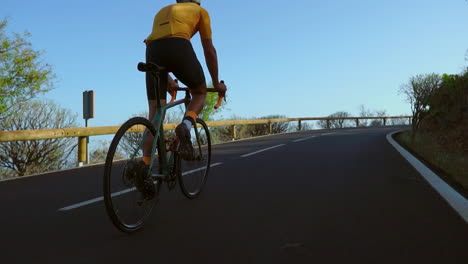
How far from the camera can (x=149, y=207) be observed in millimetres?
3383

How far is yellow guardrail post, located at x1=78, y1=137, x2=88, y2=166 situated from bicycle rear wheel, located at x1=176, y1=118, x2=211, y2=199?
544 cm

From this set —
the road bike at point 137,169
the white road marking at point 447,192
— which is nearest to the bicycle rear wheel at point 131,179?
the road bike at point 137,169

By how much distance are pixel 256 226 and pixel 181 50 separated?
1682 mm

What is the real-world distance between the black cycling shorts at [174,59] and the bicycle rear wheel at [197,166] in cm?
74

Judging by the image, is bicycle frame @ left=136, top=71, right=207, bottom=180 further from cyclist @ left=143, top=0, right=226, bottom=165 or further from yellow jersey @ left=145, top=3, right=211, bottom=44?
yellow jersey @ left=145, top=3, right=211, bottom=44

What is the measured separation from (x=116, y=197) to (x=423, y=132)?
13669mm

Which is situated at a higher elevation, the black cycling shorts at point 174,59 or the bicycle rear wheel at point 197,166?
the black cycling shorts at point 174,59

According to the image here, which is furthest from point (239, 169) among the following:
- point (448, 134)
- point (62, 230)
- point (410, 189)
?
point (448, 134)

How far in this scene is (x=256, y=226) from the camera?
3.25 meters

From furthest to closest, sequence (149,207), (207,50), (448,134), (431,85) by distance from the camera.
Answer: (431,85), (448,134), (207,50), (149,207)

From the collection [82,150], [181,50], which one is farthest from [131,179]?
[82,150]

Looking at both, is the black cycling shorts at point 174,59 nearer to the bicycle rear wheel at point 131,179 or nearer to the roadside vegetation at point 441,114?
the bicycle rear wheel at point 131,179

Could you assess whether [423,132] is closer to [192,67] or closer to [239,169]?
[239,169]

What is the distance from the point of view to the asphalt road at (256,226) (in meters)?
2.60
